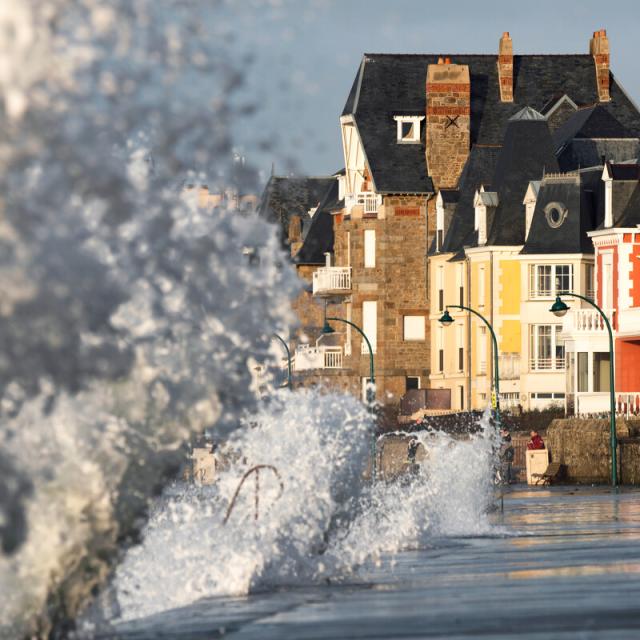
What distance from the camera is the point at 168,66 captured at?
494 inches

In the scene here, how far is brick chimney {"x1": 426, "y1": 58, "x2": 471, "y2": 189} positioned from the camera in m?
90.9

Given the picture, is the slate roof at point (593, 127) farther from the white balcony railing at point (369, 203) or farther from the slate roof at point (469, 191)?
the white balcony railing at point (369, 203)

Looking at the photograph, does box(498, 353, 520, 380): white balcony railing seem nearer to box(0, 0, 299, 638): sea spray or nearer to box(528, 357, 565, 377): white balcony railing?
box(528, 357, 565, 377): white balcony railing

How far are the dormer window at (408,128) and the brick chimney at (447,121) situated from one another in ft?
3.72

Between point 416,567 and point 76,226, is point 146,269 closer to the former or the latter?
point 76,226

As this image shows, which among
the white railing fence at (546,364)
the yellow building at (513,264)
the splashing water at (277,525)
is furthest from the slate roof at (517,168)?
the splashing water at (277,525)

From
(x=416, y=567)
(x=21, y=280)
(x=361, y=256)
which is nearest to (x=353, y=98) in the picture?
(x=361, y=256)

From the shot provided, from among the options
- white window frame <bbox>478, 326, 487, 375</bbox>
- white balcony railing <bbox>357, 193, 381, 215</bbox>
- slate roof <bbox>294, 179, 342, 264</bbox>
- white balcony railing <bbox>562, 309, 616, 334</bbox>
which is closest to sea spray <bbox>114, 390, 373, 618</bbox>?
white balcony railing <bbox>562, 309, 616, 334</bbox>

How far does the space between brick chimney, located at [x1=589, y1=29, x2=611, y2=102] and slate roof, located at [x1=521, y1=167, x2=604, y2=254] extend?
15454 mm

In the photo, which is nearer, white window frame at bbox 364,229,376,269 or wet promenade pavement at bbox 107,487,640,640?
wet promenade pavement at bbox 107,487,640,640

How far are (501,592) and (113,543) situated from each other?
6.51 meters

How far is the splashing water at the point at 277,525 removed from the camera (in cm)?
2384

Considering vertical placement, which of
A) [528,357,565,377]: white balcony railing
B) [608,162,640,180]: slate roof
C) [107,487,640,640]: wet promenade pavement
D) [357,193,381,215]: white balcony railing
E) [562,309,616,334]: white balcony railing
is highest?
[357,193,381,215]: white balcony railing

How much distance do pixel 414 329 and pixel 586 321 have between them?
2322 centimetres
